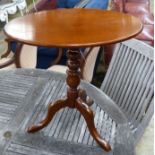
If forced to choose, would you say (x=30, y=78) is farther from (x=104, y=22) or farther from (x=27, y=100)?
(x=104, y=22)

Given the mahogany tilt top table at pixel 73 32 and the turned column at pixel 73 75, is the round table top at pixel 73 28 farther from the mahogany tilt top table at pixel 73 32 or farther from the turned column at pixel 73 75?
the turned column at pixel 73 75

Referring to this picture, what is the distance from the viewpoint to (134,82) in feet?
4.55

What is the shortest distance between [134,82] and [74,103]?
1.37 feet

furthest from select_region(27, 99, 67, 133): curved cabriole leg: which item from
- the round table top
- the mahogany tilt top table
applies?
the round table top

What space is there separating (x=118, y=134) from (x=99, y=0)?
128cm

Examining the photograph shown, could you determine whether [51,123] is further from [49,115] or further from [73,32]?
[73,32]

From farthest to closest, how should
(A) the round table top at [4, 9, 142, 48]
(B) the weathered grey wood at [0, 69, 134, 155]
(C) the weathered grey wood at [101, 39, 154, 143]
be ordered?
(C) the weathered grey wood at [101, 39, 154, 143] < (B) the weathered grey wood at [0, 69, 134, 155] < (A) the round table top at [4, 9, 142, 48]

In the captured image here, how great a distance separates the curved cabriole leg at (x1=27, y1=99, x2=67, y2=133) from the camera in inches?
42.5

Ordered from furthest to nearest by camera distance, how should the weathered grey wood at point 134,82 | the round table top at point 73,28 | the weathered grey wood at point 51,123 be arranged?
the weathered grey wood at point 134,82 < the weathered grey wood at point 51,123 < the round table top at point 73,28

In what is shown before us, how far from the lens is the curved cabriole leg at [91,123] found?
100 cm

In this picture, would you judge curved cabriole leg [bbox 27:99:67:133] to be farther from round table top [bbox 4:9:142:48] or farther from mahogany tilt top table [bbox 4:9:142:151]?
round table top [bbox 4:9:142:48]

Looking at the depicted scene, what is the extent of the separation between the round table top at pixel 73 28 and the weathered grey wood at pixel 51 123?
403 mm

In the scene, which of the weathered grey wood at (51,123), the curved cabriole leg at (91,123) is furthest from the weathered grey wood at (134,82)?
the curved cabriole leg at (91,123)

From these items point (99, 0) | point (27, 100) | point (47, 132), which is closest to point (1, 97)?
point (27, 100)
